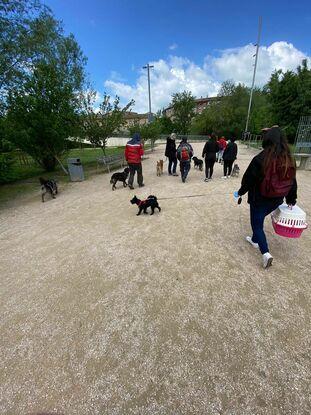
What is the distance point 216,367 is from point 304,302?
1412mm

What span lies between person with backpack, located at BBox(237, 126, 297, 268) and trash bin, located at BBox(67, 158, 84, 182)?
8447mm

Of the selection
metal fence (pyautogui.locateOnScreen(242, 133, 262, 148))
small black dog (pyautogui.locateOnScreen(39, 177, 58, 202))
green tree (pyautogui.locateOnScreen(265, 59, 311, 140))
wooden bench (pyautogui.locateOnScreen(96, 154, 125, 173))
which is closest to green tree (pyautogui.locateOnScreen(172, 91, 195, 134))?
metal fence (pyautogui.locateOnScreen(242, 133, 262, 148))

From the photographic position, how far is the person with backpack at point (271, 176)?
2549 mm

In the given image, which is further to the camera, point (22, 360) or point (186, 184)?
point (186, 184)

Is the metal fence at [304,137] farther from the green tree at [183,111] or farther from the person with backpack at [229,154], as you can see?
the green tree at [183,111]

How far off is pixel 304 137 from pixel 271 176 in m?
9.79

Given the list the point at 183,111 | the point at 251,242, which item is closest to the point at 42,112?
the point at 251,242

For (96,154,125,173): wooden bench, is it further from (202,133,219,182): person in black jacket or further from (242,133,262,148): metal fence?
(242,133,262,148): metal fence

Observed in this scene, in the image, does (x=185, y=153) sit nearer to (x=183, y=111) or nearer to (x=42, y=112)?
(x=42, y=112)

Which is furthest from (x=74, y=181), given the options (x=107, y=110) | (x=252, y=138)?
(x=252, y=138)

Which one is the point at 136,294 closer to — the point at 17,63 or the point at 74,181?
the point at 74,181

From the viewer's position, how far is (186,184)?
791cm

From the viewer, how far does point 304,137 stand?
32.8 ft

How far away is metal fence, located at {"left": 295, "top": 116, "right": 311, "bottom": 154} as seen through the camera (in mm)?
9734
